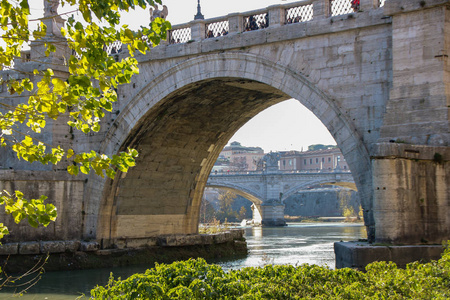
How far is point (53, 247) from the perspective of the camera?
1430 cm

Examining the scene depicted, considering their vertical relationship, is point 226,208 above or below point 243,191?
below

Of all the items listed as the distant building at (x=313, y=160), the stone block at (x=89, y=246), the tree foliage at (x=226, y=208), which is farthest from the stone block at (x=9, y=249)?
the distant building at (x=313, y=160)

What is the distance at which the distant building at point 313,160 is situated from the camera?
299ft

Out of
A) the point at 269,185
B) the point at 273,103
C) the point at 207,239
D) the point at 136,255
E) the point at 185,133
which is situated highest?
the point at 269,185

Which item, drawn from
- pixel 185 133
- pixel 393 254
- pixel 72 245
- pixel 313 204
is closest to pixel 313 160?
pixel 313 204

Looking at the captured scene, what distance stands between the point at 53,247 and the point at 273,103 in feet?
21.7

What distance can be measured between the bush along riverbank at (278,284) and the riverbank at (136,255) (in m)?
7.19

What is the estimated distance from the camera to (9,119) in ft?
18.5

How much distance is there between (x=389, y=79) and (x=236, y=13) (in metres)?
3.92

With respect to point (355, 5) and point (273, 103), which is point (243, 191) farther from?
point (355, 5)

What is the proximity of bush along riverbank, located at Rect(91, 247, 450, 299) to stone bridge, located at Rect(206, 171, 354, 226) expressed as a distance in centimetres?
4378

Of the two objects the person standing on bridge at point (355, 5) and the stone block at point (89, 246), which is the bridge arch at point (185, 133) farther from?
the person standing on bridge at point (355, 5)

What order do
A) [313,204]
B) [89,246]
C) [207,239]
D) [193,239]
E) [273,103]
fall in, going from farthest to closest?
1. [313,204]
2. [207,239]
3. [193,239]
4. [273,103]
5. [89,246]

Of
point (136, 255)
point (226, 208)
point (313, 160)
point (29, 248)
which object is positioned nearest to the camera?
point (29, 248)
